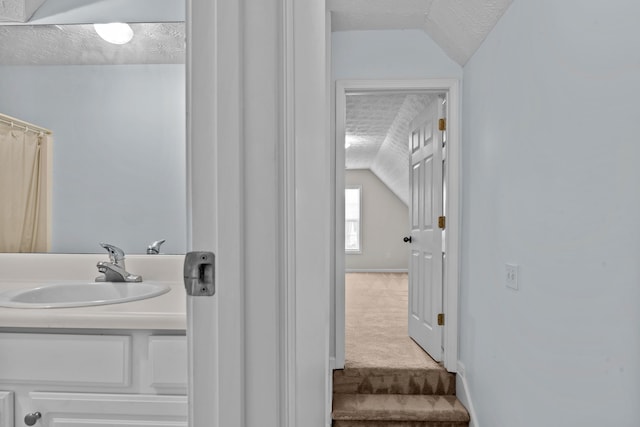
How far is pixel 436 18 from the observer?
8.16ft

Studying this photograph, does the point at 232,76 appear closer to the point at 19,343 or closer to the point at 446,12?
the point at 19,343

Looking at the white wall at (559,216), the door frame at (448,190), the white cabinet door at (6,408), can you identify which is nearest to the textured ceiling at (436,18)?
the white wall at (559,216)

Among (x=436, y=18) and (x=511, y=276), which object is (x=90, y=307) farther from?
(x=436, y=18)

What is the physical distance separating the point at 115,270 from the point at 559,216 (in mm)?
1598

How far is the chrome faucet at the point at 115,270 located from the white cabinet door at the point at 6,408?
478mm

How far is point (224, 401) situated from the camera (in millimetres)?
527

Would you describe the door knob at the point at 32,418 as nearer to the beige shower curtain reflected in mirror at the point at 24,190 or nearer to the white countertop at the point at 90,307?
the white countertop at the point at 90,307

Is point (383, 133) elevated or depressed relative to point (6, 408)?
elevated

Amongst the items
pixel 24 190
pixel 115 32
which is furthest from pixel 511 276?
pixel 24 190

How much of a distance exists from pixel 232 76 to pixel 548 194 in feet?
4.80

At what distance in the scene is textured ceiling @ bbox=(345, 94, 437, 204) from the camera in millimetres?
4324

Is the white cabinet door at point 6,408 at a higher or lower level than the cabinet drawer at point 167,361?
lower

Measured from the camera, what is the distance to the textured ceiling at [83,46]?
171cm

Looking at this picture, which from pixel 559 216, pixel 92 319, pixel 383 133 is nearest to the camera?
pixel 92 319
